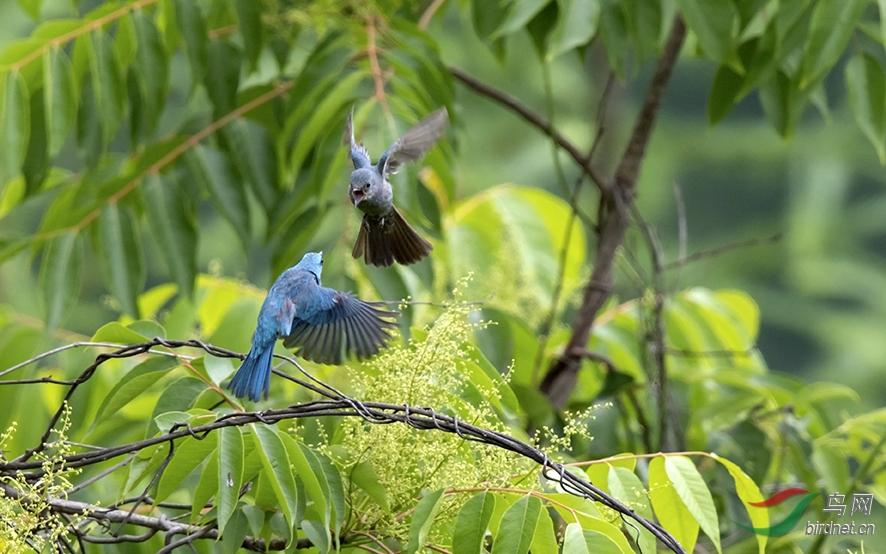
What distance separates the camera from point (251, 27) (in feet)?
6.81

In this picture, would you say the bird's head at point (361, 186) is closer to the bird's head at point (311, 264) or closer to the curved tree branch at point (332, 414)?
the bird's head at point (311, 264)

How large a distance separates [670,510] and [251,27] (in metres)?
1.36

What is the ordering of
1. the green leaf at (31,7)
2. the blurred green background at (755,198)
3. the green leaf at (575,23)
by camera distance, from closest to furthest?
the green leaf at (575,23) < the green leaf at (31,7) < the blurred green background at (755,198)

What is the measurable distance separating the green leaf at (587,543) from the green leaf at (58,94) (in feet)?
4.77

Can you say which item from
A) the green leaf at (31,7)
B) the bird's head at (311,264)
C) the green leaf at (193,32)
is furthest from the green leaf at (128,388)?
the green leaf at (31,7)

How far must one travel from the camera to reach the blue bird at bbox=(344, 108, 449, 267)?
4.89 feet

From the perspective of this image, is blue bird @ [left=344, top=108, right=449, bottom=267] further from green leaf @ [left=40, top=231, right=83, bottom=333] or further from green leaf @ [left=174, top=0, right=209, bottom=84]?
green leaf @ [left=40, top=231, right=83, bottom=333]

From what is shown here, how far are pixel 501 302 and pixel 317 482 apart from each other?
144 centimetres

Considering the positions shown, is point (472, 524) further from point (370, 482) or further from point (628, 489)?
point (628, 489)

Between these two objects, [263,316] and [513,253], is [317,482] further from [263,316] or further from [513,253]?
[513,253]

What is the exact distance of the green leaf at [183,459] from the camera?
126 centimetres

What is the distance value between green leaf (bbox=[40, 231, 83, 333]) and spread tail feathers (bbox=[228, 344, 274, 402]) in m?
0.85

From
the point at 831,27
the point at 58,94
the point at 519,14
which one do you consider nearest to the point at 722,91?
the point at 831,27

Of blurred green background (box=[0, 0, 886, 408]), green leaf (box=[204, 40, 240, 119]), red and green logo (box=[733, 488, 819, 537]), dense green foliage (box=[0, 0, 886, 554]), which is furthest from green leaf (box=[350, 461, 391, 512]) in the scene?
blurred green background (box=[0, 0, 886, 408])
